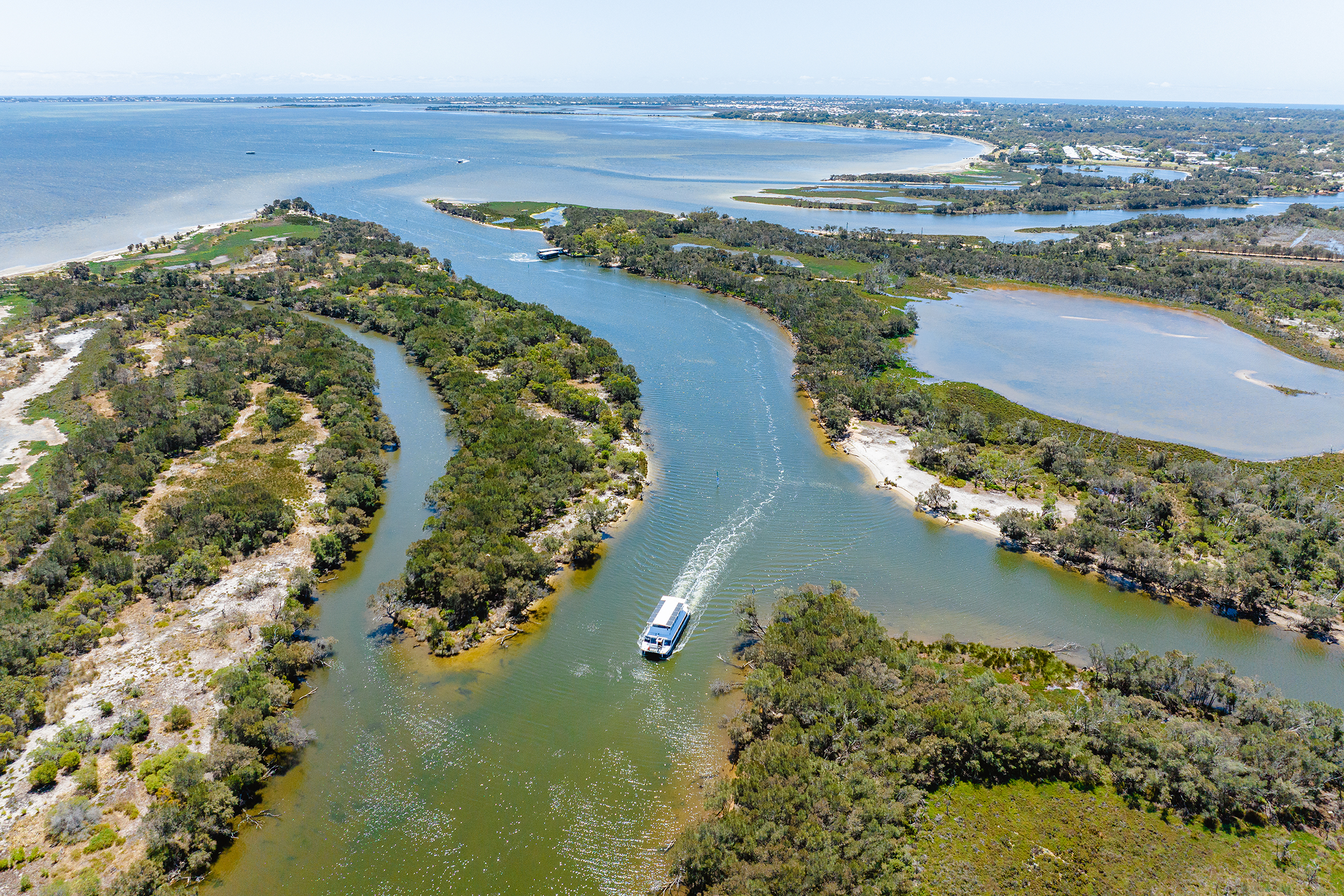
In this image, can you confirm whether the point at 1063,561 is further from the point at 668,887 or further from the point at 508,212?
the point at 508,212

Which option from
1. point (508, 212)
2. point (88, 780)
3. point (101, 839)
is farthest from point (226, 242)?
point (101, 839)

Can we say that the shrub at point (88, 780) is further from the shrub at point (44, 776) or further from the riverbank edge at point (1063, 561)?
the riverbank edge at point (1063, 561)

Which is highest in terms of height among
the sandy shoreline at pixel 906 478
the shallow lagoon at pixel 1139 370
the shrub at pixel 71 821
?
the shallow lagoon at pixel 1139 370

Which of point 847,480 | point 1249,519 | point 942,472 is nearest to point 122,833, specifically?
point 847,480

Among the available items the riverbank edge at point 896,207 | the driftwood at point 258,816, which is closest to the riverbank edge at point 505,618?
the driftwood at point 258,816

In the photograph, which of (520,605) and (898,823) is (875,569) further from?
(520,605)

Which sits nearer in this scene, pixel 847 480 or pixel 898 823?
pixel 898 823

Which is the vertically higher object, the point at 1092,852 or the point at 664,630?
the point at 664,630
